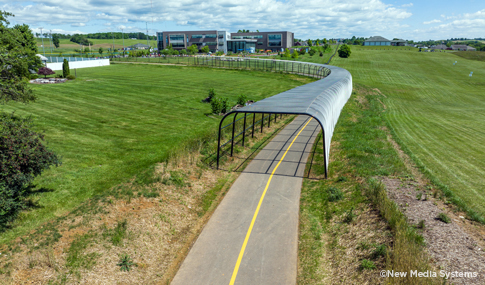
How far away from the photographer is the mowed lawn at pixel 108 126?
49.5ft

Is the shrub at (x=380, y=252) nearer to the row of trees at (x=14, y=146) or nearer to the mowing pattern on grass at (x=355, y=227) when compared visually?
the mowing pattern on grass at (x=355, y=227)

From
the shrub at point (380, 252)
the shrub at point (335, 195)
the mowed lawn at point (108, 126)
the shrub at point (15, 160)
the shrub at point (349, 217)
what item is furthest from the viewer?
the mowed lawn at point (108, 126)

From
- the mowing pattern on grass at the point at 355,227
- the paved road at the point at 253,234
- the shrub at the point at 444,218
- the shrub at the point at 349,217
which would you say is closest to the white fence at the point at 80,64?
the paved road at the point at 253,234

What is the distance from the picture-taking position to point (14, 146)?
1096 cm

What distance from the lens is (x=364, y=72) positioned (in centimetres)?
7906

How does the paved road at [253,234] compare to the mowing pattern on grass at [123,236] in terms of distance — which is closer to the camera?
the mowing pattern on grass at [123,236]

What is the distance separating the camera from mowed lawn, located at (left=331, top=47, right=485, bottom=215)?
18.9 meters

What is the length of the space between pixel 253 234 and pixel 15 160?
9.82 m

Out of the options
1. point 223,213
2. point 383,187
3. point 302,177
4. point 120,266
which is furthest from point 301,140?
point 120,266

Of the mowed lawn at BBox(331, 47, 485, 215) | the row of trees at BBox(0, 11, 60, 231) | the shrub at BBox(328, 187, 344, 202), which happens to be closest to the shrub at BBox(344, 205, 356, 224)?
the shrub at BBox(328, 187, 344, 202)

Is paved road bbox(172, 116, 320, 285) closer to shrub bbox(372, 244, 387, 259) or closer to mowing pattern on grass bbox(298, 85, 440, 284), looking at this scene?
mowing pattern on grass bbox(298, 85, 440, 284)

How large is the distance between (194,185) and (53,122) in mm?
18091

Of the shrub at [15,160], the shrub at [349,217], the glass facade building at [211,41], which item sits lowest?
the shrub at [349,217]

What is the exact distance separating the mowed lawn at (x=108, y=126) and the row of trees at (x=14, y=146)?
1424 mm
